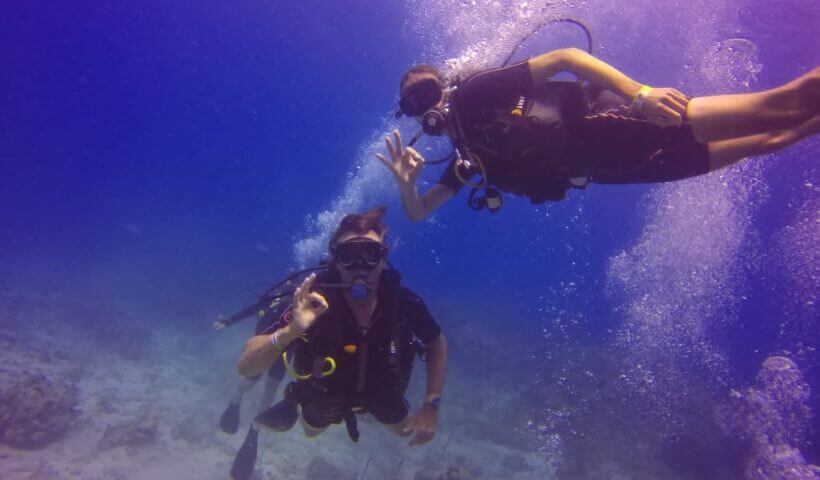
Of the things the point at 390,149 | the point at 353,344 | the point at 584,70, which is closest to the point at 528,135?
the point at 584,70

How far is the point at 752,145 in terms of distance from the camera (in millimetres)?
3309

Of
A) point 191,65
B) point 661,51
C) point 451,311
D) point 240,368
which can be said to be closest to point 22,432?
point 240,368

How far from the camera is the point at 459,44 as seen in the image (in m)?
25.2

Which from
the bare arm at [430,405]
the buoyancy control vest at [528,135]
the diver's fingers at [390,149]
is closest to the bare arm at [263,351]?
the bare arm at [430,405]

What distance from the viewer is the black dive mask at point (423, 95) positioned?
144 inches

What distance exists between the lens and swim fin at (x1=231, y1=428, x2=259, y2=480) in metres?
7.46

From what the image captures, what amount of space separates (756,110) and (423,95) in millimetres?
2371

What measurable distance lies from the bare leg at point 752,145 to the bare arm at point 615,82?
0.70 metres

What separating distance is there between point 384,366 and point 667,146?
9.69 feet

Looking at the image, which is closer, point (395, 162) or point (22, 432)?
point (395, 162)

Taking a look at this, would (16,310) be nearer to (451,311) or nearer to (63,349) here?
(63,349)

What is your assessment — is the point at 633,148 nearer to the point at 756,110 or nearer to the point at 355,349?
the point at 756,110

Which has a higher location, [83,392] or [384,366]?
[83,392]

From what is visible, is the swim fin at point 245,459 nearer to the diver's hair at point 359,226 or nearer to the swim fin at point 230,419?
the swim fin at point 230,419
